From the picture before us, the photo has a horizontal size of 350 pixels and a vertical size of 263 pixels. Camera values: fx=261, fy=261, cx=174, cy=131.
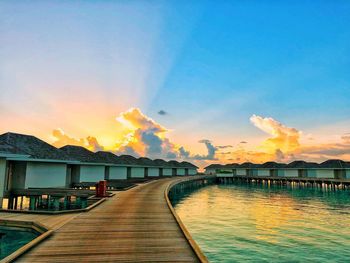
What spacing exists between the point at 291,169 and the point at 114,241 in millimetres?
85700

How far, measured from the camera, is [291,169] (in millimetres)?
85438

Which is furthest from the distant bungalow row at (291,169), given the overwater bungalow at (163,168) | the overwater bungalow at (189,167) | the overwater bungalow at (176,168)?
the overwater bungalow at (163,168)

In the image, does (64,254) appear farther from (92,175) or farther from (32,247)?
(92,175)

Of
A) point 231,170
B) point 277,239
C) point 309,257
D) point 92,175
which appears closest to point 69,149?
point 92,175

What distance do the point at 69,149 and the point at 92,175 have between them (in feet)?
30.9

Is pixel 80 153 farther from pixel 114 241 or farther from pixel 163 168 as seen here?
pixel 114 241

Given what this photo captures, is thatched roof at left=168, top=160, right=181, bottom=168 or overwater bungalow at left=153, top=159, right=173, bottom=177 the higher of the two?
thatched roof at left=168, top=160, right=181, bottom=168

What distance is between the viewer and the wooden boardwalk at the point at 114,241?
8.67 m

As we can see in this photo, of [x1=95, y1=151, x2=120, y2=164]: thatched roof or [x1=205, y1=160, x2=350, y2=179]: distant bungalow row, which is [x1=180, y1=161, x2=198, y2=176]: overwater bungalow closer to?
[x1=205, y1=160, x2=350, y2=179]: distant bungalow row

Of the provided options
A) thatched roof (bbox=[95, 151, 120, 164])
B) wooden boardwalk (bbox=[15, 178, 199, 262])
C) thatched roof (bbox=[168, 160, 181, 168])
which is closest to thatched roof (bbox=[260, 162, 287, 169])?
thatched roof (bbox=[168, 160, 181, 168])

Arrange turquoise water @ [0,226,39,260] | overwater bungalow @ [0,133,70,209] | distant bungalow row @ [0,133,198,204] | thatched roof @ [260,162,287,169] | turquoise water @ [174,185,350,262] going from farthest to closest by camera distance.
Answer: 1. thatched roof @ [260,162,287,169]
2. distant bungalow row @ [0,133,198,204]
3. overwater bungalow @ [0,133,70,209]
4. turquoise water @ [174,185,350,262]
5. turquoise water @ [0,226,39,260]

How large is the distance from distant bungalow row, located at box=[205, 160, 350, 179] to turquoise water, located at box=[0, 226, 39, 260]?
73.4 metres

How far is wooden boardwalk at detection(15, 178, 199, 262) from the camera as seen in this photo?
8672mm

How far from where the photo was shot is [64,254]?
8844 millimetres
